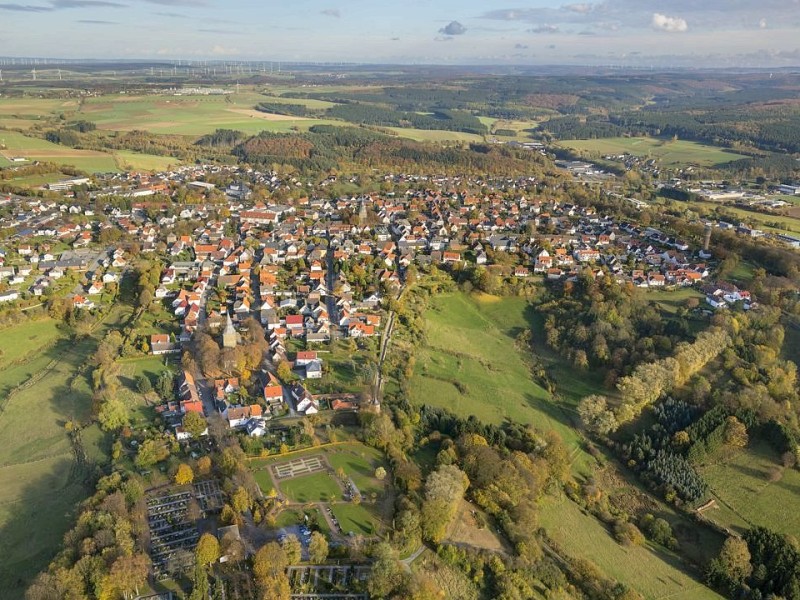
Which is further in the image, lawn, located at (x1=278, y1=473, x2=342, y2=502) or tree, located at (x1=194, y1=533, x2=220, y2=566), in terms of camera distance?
lawn, located at (x1=278, y1=473, x2=342, y2=502)

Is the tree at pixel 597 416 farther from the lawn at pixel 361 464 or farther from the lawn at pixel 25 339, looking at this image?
the lawn at pixel 25 339

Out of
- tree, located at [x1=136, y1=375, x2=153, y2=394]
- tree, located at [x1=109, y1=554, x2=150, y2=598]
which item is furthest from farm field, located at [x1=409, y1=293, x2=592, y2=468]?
tree, located at [x1=109, y1=554, x2=150, y2=598]

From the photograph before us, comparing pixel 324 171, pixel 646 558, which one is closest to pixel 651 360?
pixel 646 558

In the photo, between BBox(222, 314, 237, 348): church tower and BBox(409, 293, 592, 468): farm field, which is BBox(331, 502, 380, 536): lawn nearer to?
BBox(409, 293, 592, 468): farm field

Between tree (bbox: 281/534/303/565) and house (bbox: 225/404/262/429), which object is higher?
house (bbox: 225/404/262/429)

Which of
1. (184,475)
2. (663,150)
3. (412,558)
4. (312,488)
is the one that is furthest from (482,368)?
(663,150)

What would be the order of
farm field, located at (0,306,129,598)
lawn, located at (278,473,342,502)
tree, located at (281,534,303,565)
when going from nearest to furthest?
tree, located at (281,534,303,565) → farm field, located at (0,306,129,598) → lawn, located at (278,473,342,502)

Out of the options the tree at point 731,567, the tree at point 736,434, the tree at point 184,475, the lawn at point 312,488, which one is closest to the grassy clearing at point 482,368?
the tree at point 736,434
